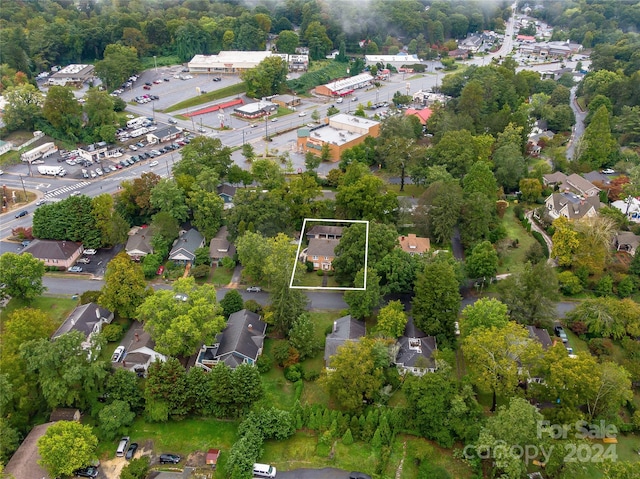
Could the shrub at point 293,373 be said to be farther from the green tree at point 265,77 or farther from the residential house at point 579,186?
the green tree at point 265,77

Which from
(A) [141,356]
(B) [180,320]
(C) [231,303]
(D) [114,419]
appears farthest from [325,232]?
(D) [114,419]

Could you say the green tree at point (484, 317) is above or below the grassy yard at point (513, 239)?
above

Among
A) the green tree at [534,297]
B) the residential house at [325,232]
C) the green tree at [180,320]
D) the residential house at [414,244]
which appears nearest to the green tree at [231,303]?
the green tree at [180,320]

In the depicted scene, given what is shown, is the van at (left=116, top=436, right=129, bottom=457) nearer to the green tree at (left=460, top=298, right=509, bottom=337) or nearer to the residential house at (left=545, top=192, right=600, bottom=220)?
the green tree at (left=460, top=298, right=509, bottom=337)

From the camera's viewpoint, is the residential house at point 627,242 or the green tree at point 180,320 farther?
the residential house at point 627,242

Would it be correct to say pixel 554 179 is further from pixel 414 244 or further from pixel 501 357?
pixel 501 357
